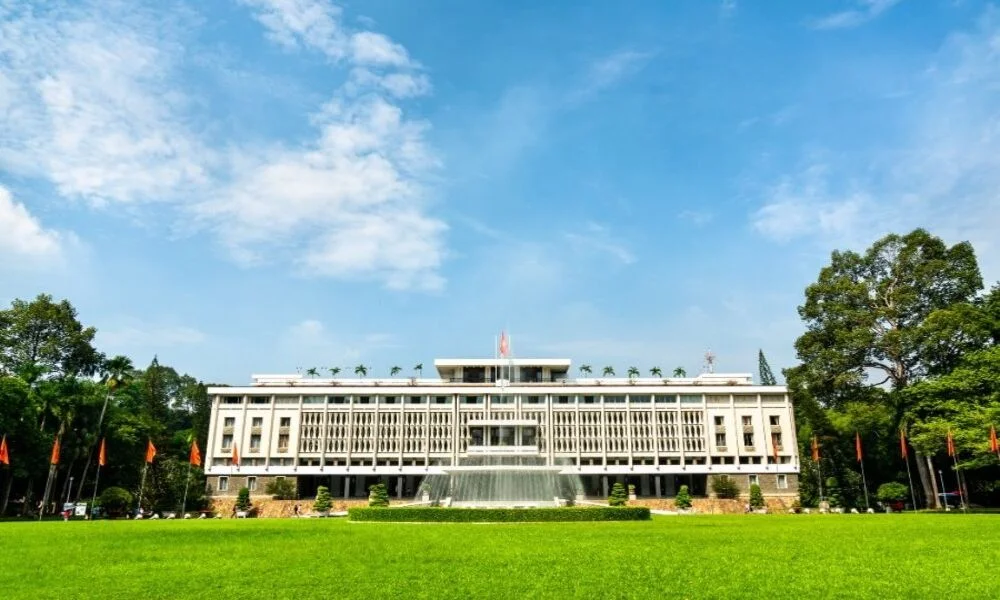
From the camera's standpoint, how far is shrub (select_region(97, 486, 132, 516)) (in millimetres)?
51688

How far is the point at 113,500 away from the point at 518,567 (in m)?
50.7

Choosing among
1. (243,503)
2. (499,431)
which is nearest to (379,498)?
(243,503)

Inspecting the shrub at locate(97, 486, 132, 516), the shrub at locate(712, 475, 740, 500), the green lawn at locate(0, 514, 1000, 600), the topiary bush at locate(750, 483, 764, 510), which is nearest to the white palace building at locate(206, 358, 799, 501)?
the shrub at locate(712, 475, 740, 500)

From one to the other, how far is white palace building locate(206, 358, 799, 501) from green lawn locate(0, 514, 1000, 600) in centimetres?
5327

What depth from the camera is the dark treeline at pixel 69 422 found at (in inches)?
1786

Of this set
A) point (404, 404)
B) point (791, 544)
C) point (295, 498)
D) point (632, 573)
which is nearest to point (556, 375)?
point (404, 404)

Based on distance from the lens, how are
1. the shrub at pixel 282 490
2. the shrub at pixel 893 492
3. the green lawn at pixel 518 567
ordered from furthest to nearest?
the shrub at pixel 282 490
the shrub at pixel 893 492
the green lawn at pixel 518 567

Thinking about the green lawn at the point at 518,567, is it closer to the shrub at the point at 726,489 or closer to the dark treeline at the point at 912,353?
the dark treeline at the point at 912,353

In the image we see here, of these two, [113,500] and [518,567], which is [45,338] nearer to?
[113,500]

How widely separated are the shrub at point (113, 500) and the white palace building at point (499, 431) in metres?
16.7

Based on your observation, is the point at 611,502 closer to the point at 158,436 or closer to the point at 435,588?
the point at 435,588

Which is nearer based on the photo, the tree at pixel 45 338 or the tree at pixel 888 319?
the tree at pixel 888 319

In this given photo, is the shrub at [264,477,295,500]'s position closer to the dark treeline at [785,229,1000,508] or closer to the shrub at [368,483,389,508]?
the shrub at [368,483,389,508]

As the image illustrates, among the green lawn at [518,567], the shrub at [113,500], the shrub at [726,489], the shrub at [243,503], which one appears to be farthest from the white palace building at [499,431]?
the green lawn at [518,567]
